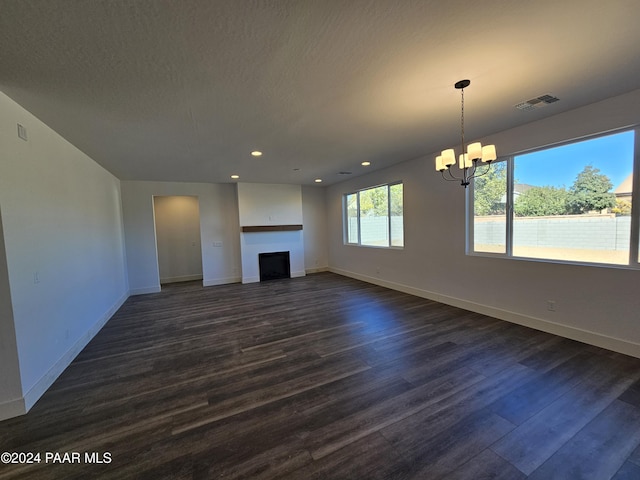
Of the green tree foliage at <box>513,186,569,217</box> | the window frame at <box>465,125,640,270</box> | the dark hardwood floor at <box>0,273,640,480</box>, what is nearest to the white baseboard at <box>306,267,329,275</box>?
the dark hardwood floor at <box>0,273,640,480</box>

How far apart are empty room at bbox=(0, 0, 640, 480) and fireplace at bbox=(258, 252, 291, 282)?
2.43 metres

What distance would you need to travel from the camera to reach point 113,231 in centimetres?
525

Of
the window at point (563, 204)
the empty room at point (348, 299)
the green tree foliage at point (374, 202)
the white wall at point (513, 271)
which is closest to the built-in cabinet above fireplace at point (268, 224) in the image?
the green tree foliage at point (374, 202)

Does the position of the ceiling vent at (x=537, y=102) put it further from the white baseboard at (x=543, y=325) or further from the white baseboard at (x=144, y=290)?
the white baseboard at (x=144, y=290)

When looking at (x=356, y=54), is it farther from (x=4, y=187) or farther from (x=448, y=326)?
(x=448, y=326)

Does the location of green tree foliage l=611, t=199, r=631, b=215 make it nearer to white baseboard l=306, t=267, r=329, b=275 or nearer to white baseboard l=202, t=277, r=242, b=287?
white baseboard l=306, t=267, r=329, b=275

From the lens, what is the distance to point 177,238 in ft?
25.8

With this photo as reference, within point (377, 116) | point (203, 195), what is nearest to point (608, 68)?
point (377, 116)

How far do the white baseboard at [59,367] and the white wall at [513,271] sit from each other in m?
5.37

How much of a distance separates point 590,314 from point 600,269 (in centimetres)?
54

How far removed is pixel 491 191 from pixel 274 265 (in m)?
5.56

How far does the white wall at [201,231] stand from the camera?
627 cm

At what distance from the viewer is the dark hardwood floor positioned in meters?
1.62

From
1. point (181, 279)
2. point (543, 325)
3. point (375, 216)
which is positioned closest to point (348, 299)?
point (375, 216)
